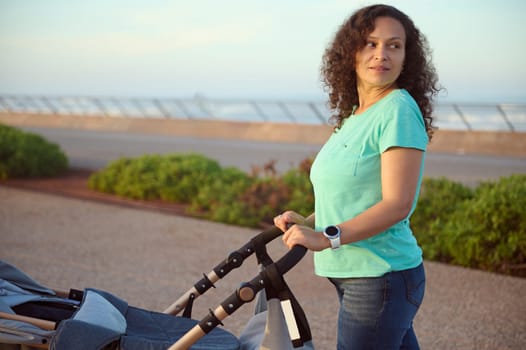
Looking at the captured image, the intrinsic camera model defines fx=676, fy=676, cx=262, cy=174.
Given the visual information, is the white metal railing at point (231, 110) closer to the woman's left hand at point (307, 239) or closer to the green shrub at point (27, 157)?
the green shrub at point (27, 157)

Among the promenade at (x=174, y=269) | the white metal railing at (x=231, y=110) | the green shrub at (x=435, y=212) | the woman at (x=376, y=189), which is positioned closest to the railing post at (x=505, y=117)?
the white metal railing at (x=231, y=110)

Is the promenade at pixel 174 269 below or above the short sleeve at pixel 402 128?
below

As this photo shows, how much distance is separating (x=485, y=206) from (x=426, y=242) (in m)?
0.79

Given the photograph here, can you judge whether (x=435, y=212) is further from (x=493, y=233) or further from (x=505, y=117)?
(x=505, y=117)

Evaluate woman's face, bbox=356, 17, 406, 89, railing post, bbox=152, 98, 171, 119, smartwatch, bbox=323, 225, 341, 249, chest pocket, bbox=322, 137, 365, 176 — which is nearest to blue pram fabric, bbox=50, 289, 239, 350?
smartwatch, bbox=323, 225, 341, 249

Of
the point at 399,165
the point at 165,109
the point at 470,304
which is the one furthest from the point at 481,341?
the point at 165,109

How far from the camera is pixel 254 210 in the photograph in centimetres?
927

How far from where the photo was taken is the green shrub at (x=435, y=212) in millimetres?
7531

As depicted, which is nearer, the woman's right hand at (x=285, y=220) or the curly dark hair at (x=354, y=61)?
the curly dark hair at (x=354, y=61)

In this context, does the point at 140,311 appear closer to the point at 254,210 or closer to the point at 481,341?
the point at 481,341

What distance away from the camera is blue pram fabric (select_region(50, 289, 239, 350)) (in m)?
2.78

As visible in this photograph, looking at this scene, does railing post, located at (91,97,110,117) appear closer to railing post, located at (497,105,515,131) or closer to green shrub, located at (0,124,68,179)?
green shrub, located at (0,124,68,179)

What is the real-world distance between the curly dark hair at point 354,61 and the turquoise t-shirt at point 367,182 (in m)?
0.18

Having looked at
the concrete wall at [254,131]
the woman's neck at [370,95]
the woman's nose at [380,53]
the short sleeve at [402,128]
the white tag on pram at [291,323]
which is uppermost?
the woman's nose at [380,53]
